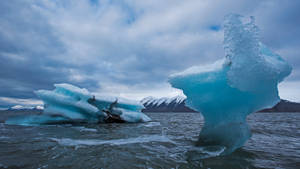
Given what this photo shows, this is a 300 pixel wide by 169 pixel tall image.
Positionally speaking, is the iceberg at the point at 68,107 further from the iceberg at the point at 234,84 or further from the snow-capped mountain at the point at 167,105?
the snow-capped mountain at the point at 167,105

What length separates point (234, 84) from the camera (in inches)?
133

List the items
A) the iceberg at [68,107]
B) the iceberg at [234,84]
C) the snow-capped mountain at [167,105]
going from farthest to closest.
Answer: the snow-capped mountain at [167,105]
the iceberg at [68,107]
the iceberg at [234,84]

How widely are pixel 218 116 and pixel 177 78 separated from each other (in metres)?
→ 1.57

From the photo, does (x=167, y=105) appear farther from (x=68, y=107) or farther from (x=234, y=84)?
(x=234, y=84)

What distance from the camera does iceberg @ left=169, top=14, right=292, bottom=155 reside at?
10.7 feet

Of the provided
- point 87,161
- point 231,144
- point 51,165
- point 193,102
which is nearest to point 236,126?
point 231,144

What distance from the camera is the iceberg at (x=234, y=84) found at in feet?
10.7

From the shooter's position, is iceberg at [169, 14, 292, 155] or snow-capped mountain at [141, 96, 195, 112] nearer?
iceberg at [169, 14, 292, 155]

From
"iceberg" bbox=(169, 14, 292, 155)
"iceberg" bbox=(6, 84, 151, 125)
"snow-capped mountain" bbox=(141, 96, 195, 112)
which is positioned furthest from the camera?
"snow-capped mountain" bbox=(141, 96, 195, 112)

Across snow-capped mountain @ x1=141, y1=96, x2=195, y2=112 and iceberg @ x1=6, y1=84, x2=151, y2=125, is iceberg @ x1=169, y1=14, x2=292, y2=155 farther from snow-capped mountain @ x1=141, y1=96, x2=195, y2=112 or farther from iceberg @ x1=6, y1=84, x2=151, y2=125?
snow-capped mountain @ x1=141, y1=96, x2=195, y2=112

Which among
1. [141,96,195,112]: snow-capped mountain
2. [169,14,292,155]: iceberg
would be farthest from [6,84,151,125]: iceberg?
[141,96,195,112]: snow-capped mountain

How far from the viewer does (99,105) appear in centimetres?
1167

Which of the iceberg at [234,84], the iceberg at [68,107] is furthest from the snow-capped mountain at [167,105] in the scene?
the iceberg at [234,84]

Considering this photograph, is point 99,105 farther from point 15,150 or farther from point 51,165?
point 51,165
